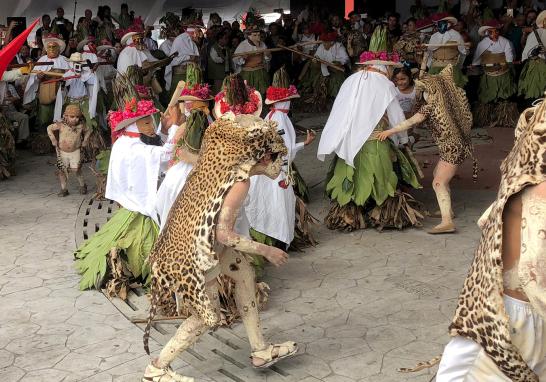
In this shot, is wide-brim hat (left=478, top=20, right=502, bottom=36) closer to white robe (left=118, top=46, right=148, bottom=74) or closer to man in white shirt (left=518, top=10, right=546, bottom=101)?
man in white shirt (left=518, top=10, right=546, bottom=101)

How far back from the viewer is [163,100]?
494 inches

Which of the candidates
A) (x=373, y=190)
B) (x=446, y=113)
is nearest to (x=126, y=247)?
(x=373, y=190)

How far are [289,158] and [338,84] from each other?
8.34 m

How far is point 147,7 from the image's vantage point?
56.1ft

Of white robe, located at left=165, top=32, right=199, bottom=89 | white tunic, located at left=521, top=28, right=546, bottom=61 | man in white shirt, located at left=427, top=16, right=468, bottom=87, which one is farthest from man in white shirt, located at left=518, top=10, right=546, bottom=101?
white robe, located at left=165, top=32, right=199, bottom=89

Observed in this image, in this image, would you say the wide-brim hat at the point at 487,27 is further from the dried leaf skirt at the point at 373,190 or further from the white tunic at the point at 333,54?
the dried leaf skirt at the point at 373,190

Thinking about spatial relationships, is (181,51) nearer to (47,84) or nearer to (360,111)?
Result: (47,84)

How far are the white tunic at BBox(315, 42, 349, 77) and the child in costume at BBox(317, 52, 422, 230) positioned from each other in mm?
7273

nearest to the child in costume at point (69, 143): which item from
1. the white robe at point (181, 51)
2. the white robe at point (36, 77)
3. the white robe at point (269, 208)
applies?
the white robe at point (36, 77)

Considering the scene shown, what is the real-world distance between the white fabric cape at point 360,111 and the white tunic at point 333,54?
7.38 meters

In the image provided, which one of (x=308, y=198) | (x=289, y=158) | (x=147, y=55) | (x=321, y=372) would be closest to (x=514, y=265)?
(x=321, y=372)

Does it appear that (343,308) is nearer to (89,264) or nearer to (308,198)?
(89,264)

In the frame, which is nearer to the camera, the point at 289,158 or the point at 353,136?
the point at 289,158

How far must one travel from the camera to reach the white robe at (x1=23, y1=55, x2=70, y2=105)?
1062cm
